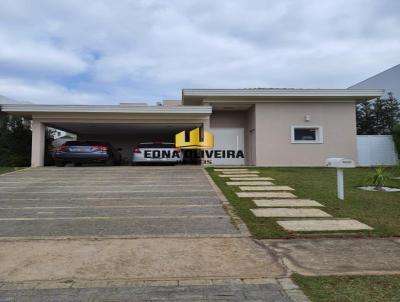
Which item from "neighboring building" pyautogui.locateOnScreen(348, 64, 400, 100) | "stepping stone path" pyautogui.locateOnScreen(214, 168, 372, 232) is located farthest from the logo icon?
"neighboring building" pyautogui.locateOnScreen(348, 64, 400, 100)

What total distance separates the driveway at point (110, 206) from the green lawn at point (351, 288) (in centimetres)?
217

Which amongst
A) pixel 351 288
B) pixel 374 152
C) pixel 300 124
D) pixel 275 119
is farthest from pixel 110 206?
pixel 374 152

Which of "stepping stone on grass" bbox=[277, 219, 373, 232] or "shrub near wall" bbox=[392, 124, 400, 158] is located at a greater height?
"shrub near wall" bbox=[392, 124, 400, 158]

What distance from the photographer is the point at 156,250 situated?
5.36 m

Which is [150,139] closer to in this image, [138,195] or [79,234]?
[138,195]

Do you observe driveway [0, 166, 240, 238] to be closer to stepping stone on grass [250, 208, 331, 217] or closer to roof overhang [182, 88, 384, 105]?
stepping stone on grass [250, 208, 331, 217]

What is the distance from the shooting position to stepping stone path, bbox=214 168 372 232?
655 centimetres

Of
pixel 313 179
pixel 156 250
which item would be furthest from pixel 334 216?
pixel 313 179

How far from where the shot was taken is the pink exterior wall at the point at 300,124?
18109mm

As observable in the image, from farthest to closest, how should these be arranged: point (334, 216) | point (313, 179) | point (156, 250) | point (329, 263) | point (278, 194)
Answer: point (313, 179)
point (278, 194)
point (334, 216)
point (156, 250)
point (329, 263)

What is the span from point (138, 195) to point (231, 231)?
397 centimetres

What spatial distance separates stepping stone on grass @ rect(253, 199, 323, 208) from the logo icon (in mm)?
9445

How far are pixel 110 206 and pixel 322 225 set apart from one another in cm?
420

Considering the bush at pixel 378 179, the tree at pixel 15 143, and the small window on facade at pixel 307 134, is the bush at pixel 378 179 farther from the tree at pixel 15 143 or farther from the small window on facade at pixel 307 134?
the tree at pixel 15 143
